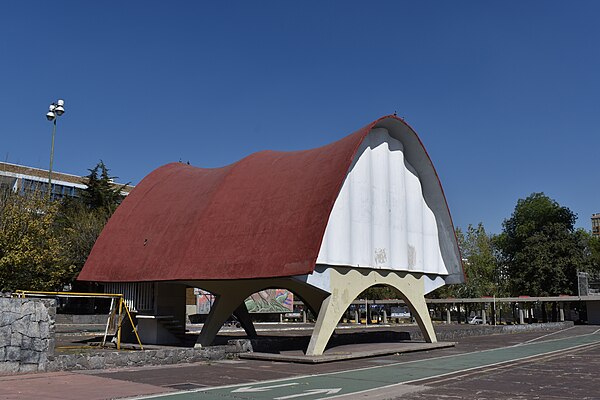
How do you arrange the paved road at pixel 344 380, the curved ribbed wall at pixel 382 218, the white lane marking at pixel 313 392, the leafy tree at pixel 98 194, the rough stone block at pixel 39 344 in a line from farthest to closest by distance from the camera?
1. the leafy tree at pixel 98 194
2. the curved ribbed wall at pixel 382 218
3. the rough stone block at pixel 39 344
4. the paved road at pixel 344 380
5. the white lane marking at pixel 313 392

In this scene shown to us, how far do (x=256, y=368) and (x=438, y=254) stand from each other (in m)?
12.8

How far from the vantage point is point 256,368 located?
18.6m

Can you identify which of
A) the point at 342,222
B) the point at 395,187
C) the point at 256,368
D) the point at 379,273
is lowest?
the point at 256,368

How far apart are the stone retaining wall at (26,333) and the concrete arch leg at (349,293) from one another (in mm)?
8778

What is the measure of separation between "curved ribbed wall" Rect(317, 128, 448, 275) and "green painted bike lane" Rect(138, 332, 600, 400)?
4765 millimetres

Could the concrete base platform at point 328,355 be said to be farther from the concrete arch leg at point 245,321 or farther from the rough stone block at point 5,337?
the rough stone block at point 5,337

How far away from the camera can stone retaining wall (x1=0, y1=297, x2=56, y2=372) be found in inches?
627

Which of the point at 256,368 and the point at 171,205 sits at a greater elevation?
the point at 171,205

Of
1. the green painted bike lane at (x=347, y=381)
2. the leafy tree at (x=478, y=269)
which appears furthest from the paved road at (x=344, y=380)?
the leafy tree at (x=478, y=269)

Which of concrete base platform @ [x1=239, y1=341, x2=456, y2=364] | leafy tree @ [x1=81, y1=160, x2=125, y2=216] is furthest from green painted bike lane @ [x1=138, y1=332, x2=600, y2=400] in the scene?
leafy tree @ [x1=81, y1=160, x2=125, y2=216]

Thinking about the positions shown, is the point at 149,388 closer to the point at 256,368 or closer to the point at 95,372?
the point at 95,372

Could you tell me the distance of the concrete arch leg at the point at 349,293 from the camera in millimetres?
20969

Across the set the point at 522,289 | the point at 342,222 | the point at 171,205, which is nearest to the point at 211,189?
the point at 171,205

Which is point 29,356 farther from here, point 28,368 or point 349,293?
point 349,293
